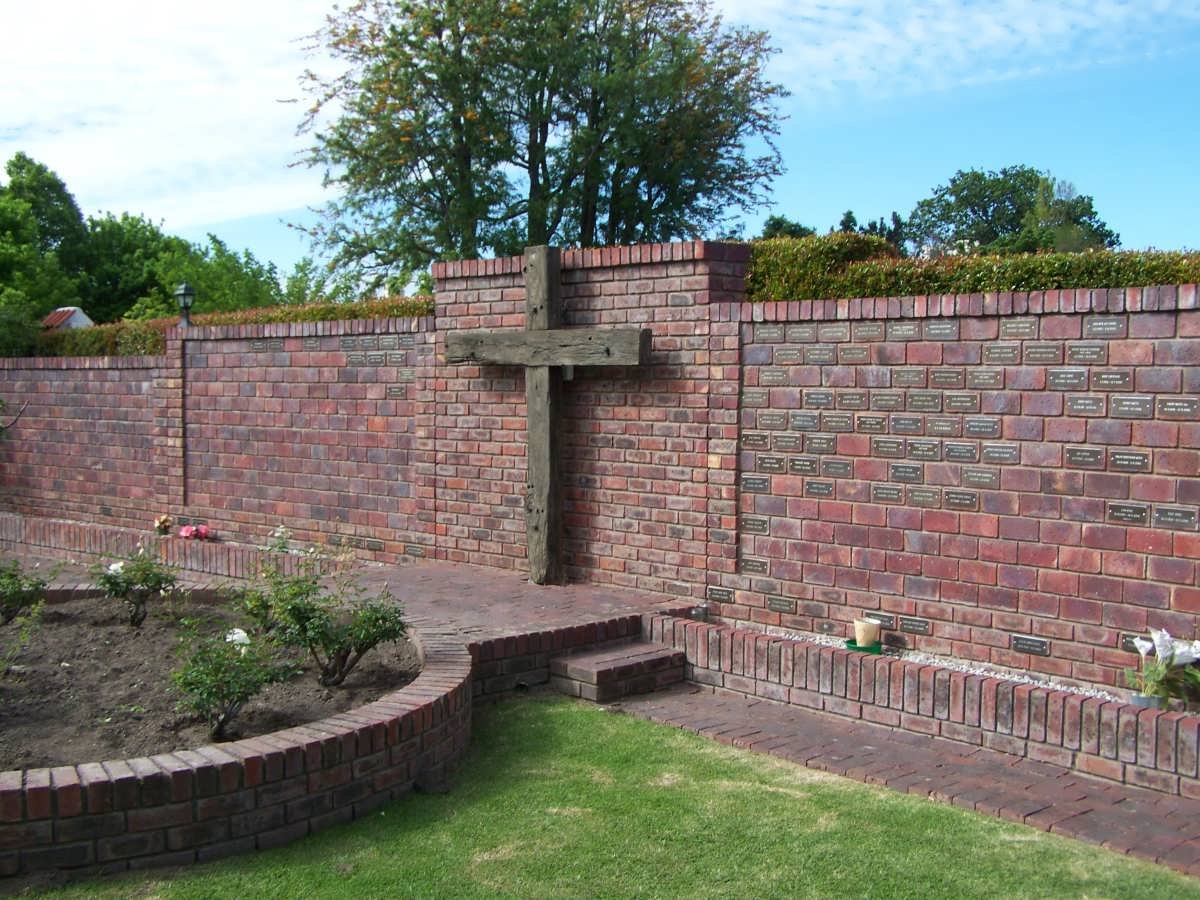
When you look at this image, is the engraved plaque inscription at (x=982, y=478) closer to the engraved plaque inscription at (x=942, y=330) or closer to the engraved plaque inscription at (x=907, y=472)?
the engraved plaque inscription at (x=907, y=472)

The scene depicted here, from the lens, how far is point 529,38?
3058cm

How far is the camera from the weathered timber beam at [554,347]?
7867 mm

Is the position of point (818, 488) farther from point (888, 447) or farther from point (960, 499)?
point (960, 499)

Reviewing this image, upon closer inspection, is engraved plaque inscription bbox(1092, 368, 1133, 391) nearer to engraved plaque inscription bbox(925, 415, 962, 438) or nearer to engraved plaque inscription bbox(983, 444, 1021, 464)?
engraved plaque inscription bbox(983, 444, 1021, 464)

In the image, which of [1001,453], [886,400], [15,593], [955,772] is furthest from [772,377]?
[15,593]

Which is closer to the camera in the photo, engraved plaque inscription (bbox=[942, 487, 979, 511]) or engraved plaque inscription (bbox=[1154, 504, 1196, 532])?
engraved plaque inscription (bbox=[1154, 504, 1196, 532])

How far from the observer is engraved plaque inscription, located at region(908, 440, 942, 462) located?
6723mm

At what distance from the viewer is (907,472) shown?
685 cm

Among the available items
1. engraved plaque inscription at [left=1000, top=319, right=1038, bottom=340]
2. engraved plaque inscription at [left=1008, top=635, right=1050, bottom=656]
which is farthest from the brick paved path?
engraved plaque inscription at [left=1000, top=319, right=1038, bottom=340]

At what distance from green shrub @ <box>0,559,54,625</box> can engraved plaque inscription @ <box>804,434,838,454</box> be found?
15.0ft

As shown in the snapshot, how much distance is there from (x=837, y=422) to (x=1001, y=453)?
1.06 metres

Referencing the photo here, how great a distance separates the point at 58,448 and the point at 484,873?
11497 millimetres

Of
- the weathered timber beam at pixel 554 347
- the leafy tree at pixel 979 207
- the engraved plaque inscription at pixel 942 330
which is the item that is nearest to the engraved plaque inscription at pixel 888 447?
the engraved plaque inscription at pixel 942 330

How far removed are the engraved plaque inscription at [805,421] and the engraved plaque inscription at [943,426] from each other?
0.73 m
